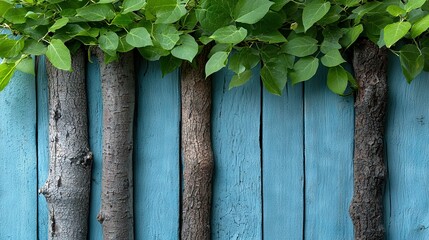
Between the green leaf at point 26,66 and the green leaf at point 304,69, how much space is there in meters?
0.55

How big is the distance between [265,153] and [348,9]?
347 mm

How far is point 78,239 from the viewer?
4.58 feet

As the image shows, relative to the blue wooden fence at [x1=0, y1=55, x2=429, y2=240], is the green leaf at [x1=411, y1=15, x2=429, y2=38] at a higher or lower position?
higher

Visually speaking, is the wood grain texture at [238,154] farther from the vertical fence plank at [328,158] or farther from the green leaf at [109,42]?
the green leaf at [109,42]

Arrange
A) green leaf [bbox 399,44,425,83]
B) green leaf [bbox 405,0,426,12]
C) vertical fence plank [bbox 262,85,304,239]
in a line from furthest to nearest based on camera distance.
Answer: vertical fence plank [bbox 262,85,304,239], green leaf [bbox 399,44,425,83], green leaf [bbox 405,0,426,12]

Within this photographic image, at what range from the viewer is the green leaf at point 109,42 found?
4.19 feet

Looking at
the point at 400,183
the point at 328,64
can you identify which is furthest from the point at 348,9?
the point at 400,183

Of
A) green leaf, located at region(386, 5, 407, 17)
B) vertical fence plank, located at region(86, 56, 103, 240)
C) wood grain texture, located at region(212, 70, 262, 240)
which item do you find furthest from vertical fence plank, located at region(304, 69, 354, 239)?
vertical fence plank, located at region(86, 56, 103, 240)

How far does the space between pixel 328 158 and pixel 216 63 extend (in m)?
0.32

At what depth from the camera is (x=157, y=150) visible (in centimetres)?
139

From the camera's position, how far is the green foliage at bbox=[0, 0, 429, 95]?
4.00 ft

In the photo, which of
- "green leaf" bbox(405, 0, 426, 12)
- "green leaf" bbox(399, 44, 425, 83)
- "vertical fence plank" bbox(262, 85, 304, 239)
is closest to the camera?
"green leaf" bbox(405, 0, 426, 12)

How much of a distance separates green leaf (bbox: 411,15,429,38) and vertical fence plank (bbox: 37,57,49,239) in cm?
79

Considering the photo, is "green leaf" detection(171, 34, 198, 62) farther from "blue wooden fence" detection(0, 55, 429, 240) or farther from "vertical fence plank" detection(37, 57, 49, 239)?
"vertical fence plank" detection(37, 57, 49, 239)
